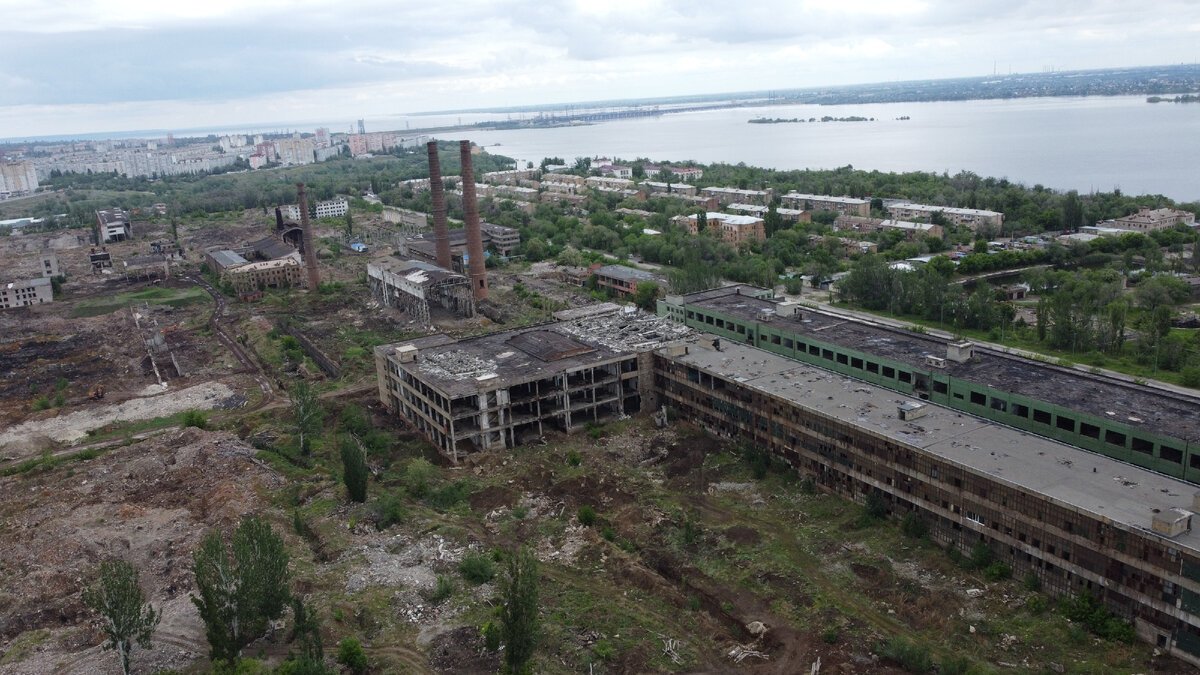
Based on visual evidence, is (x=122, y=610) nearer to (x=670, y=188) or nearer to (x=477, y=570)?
(x=477, y=570)

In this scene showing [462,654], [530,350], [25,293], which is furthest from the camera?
[25,293]

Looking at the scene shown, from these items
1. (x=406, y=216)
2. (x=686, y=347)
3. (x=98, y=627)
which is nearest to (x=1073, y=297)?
(x=686, y=347)

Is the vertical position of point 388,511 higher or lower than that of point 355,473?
lower

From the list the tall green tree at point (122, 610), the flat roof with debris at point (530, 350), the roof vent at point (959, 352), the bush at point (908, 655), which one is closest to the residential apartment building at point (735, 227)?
the flat roof with debris at point (530, 350)

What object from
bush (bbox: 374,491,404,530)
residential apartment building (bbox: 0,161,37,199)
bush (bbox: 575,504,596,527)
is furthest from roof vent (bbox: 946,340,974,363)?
residential apartment building (bbox: 0,161,37,199)

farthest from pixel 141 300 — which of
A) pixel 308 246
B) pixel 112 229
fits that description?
pixel 112 229

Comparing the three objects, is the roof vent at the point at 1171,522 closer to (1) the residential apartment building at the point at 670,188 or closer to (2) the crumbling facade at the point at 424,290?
(2) the crumbling facade at the point at 424,290
